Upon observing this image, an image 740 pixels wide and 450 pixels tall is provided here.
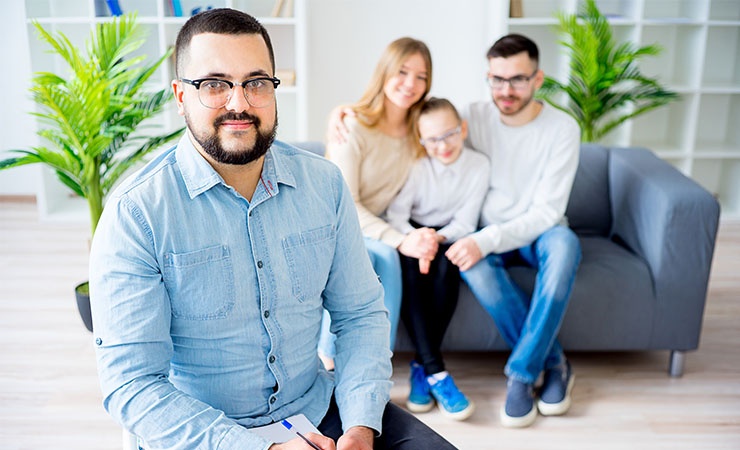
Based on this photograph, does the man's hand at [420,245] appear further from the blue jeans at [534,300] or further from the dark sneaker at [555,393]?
the dark sneaker at [555,393]

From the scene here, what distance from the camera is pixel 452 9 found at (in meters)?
4.33

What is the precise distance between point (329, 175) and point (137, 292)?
0.45 m

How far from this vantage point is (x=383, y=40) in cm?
435

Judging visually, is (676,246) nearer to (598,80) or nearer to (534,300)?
(534,300)

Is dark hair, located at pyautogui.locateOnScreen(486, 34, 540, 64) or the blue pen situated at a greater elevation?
dark hair, located at pyautogui.locateOnScreen(486, 34, 540, 64)

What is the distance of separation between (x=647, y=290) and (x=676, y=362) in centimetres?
29

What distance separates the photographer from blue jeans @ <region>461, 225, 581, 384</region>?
2.40 meters

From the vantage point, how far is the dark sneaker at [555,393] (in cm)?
243

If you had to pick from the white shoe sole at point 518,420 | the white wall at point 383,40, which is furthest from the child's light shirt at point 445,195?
the white wall at point 383,40

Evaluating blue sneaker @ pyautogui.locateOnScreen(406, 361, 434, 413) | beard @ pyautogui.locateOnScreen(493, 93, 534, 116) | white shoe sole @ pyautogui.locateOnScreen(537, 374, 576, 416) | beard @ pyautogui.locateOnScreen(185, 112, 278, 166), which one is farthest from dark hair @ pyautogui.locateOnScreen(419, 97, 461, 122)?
beard @ pyautogui.locateOnScreen(185, 112, 278, 166)

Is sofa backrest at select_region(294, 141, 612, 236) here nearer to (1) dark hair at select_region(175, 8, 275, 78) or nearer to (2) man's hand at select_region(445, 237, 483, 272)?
(2) man's hand at select_region(445, 237, 483, 272)

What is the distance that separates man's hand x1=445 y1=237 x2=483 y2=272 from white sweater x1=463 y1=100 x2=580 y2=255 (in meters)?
0.06

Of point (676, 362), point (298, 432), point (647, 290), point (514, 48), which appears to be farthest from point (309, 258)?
point (676, 362)

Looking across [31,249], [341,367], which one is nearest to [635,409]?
[341,367]
